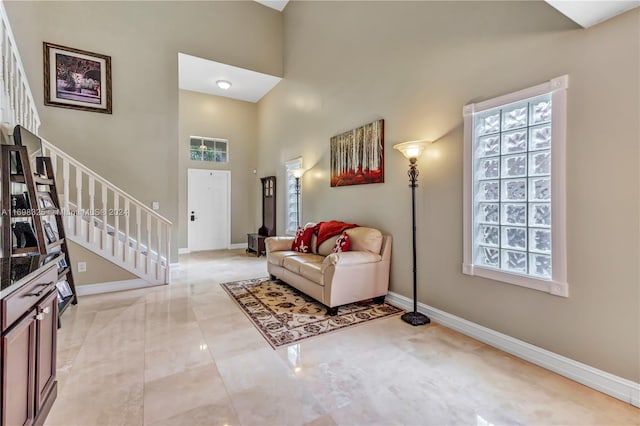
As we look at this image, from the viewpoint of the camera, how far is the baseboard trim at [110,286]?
3752mm

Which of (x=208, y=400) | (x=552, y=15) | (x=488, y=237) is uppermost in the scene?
(x=552, y=15)

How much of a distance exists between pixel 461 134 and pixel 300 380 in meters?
2.45

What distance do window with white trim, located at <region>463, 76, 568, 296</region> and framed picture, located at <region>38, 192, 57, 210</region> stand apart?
13.3 feet

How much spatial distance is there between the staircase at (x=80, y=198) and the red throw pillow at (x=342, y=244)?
2576mm

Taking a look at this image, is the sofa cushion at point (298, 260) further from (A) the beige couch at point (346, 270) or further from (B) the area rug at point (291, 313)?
(B) the area rug at point (291, 313)

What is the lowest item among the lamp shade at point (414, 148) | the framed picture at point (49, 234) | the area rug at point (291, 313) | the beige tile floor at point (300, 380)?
the beige tile floor at point (300, 380)

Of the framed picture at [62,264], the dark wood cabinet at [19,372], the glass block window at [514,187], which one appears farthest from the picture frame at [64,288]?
the glass block window at [514,187]

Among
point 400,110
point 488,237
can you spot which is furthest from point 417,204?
point 400,110

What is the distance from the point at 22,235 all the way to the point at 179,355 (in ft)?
6.01

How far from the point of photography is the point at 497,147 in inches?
95.8

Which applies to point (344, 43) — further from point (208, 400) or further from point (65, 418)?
point (65, 418)

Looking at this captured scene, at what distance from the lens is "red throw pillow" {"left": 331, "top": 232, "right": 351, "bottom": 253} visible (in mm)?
3491

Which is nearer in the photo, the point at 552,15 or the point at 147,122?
the point at 552,15

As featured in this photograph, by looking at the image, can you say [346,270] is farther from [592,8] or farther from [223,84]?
[223,84]
